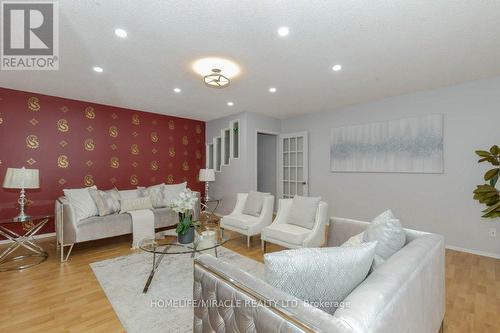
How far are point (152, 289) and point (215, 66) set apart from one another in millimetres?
2595

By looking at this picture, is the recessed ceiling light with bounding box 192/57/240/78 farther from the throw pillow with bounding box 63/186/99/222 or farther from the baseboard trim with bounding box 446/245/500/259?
the baseboard trim with bounding box 446/245/500/259

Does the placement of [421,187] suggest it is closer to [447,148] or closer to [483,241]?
[447,148]

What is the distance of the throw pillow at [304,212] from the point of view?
318cm

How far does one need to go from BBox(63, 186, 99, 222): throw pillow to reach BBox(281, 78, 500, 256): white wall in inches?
178

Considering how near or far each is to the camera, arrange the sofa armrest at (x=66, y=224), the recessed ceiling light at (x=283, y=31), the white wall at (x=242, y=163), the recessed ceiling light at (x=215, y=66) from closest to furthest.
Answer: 1. the recessed ceiling light at (x=283, y=31)
2. the recessed ceiling light at (x=215, y=66)
3. the sofa armrest at (x=66, y=224)
4. the white wall at (x=242, y=163)

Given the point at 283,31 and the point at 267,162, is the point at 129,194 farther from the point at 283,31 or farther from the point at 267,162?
the point at 283,31

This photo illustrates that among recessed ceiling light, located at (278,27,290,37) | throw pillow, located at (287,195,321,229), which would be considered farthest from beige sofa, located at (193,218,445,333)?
recessed ceiling light, located at (278,27,290,37)

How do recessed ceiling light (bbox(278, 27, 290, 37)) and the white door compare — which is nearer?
recessed ceiling light (bbox(278, 27, 290, 37))

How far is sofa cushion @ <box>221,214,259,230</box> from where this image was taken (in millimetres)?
3645

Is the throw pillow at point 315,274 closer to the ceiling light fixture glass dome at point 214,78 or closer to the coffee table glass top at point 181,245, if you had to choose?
the coffee table glass top at point 181,245

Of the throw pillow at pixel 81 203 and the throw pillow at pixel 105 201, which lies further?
the throw pillow at pixel 105 201

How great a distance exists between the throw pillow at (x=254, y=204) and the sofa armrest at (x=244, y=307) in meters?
2.56

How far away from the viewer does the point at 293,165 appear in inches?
227

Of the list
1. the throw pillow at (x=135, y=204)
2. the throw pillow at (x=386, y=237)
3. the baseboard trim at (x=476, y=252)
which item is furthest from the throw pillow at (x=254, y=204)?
the baseboard trim at (x=476, y=252)
